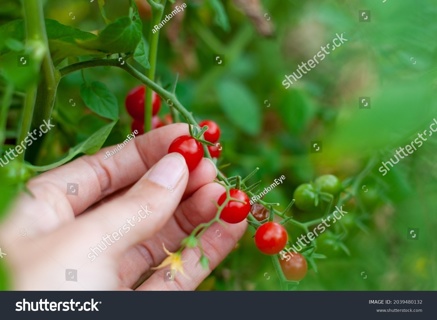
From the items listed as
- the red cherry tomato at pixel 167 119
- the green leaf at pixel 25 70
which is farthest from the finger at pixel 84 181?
→ the green leaf at pixel 25 70

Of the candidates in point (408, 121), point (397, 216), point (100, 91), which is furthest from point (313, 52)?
point (408, 121)

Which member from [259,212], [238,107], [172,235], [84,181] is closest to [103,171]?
[84,181]

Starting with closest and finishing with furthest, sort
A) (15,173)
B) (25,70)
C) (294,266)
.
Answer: (25,70) < (15,173) < (294,266)

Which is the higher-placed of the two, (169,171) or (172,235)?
(169,171)

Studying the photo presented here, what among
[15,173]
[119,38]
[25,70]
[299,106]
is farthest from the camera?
[299,106]

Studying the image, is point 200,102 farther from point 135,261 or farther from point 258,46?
point 135,261

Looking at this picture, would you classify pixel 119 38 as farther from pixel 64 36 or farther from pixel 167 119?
pixel 167 119

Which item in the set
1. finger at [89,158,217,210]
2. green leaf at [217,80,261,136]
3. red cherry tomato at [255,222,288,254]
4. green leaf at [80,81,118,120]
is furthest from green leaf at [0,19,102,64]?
green leaf at [217,80,261,136]
